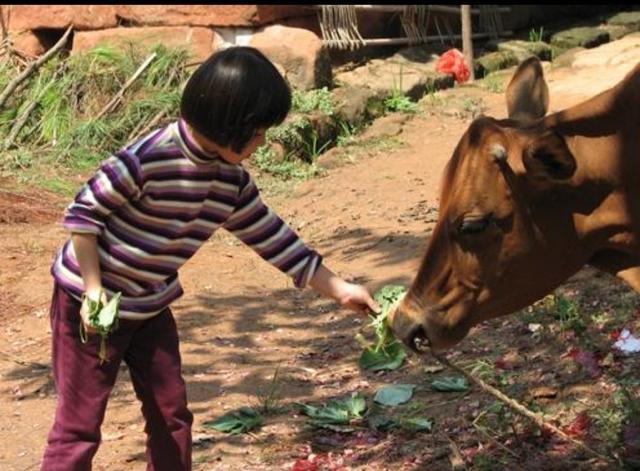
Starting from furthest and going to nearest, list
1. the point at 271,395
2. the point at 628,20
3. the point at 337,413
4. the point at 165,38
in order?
the point at 628,20
the point at 165,38
the point at 271,395
the point at 337,413

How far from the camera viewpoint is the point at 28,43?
1294 cm

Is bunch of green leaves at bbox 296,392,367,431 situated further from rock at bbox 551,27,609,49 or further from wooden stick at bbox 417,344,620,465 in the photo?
rock at bbox 551,27,609,49

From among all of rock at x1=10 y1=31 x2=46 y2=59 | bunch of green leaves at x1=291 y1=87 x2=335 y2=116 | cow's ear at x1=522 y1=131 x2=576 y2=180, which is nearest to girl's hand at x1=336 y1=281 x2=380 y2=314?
cow's ear at x1=522 y1=131 x2=576 y2=180

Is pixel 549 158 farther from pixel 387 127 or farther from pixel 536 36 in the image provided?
pixel 536 36

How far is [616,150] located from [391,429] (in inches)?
66.7

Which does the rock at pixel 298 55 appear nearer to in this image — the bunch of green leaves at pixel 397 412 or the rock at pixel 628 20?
the rock at pixel 628 20

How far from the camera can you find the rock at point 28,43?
12836 mm

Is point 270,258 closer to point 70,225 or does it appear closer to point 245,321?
point 70,225

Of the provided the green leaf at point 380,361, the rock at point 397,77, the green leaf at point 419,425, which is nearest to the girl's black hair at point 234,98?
the green leaf at point 419,425

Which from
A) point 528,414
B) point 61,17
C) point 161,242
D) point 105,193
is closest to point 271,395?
point 528,414

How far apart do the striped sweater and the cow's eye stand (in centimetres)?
73

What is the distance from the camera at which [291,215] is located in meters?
9.49

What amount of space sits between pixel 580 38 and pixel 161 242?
1084 centimetres

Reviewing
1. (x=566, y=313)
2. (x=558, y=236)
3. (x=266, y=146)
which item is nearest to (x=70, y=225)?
(x=558, y=236)
